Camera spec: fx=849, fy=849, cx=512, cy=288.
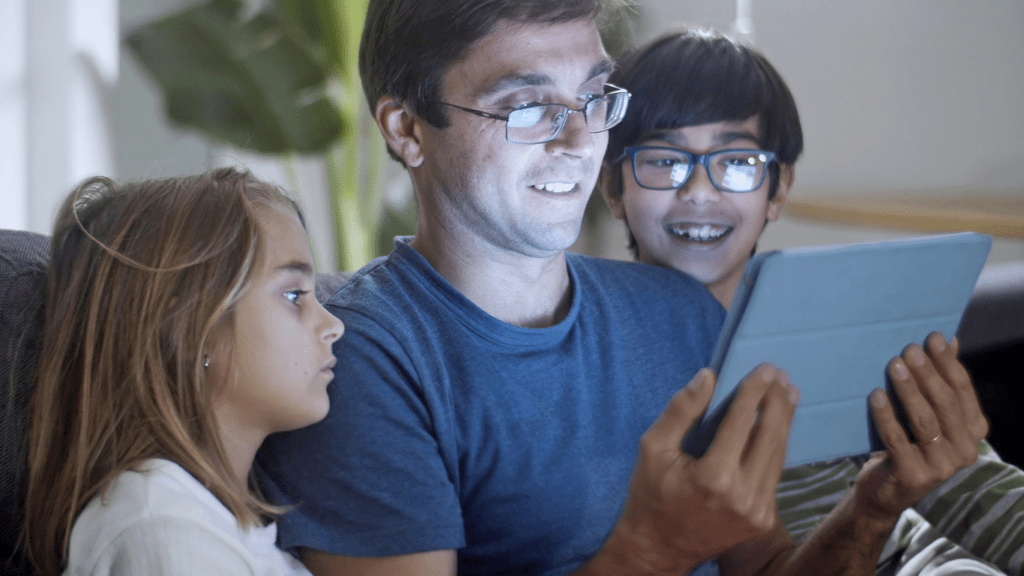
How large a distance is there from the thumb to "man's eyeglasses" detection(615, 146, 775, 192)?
53 cm

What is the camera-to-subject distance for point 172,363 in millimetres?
897

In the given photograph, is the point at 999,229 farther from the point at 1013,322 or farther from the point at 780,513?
the point at 780,513

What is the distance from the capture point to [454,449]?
962 millimetres

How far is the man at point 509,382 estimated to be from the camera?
0.87m

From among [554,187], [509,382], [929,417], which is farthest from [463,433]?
[929,417]

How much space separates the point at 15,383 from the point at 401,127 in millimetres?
541

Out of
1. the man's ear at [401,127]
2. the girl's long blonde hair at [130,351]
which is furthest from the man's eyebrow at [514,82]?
the girl's long blonde hair at [130,351]

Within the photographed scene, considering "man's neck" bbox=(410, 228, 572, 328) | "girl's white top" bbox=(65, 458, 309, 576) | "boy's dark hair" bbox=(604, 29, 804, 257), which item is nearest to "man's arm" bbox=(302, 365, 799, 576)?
"girl's white top" bbox=(65, 458, 309, 576)

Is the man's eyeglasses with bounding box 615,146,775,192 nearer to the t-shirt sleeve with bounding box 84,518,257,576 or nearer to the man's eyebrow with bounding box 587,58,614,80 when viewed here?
the man's eyebrow with bounding box 587,58,614,80

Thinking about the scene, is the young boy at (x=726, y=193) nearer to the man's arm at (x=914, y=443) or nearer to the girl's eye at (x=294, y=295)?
the man's arm at (x=914, y=443)

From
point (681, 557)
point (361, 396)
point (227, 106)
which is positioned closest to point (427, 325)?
point (361, 396)

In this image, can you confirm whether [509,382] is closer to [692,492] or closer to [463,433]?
[463,433]

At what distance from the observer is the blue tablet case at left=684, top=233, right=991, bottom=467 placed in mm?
812

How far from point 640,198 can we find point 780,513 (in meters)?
0.52
